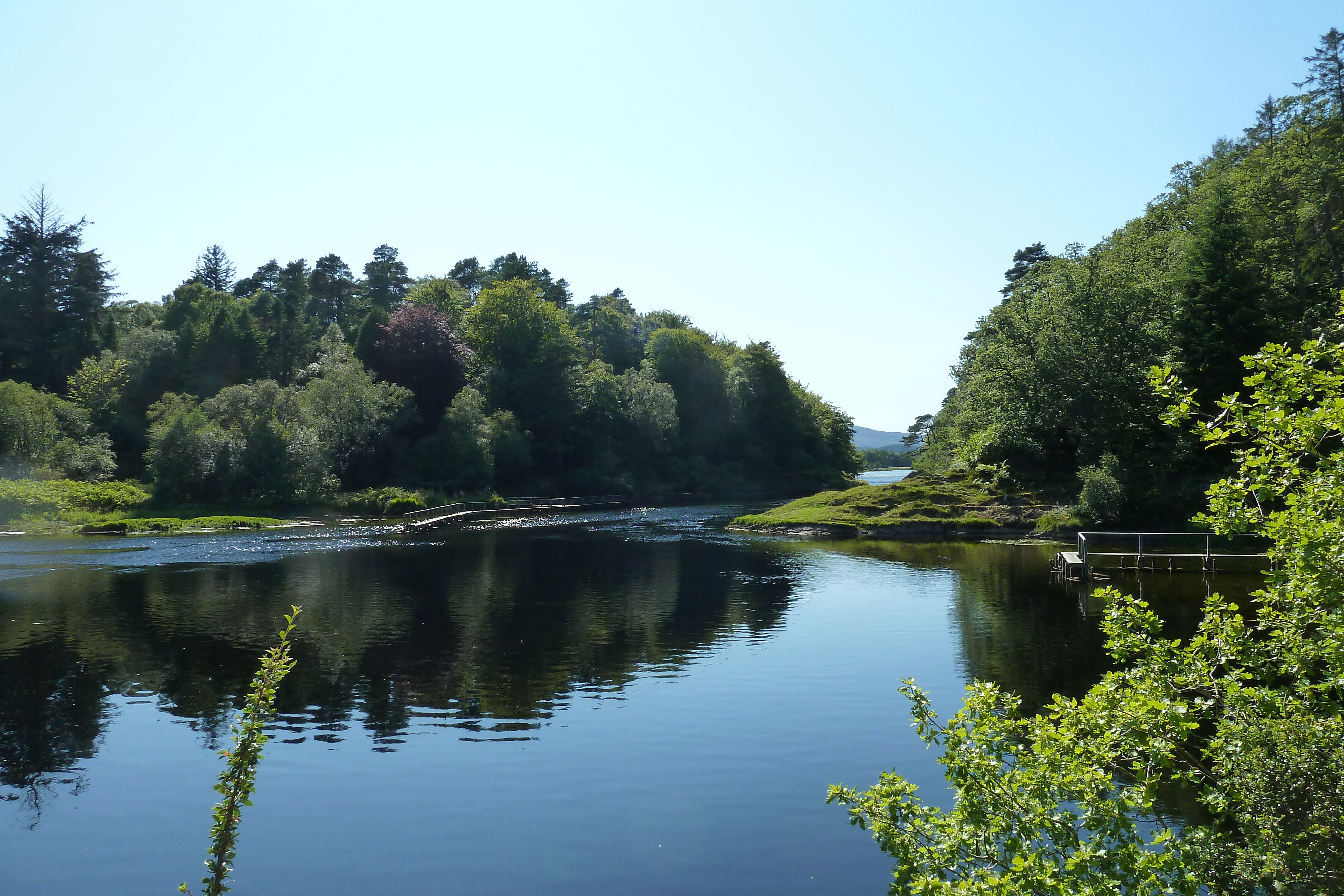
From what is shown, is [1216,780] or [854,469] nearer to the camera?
[1216,780]

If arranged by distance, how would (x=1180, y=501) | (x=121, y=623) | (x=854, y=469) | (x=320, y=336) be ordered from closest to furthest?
(x=121, y=623)
(x=1180, y=501)
(x=320, y=336)
(x=854, y=469)

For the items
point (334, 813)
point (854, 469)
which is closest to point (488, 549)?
point (334, 813)

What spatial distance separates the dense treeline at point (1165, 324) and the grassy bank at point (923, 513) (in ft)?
7.87

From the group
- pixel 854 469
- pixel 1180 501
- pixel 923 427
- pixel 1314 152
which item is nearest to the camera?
pixel 1180 501

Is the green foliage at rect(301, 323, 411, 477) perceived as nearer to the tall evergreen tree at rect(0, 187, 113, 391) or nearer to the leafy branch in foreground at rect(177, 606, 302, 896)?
the tall evergreen tree at rect(0, 187, 113, 391)

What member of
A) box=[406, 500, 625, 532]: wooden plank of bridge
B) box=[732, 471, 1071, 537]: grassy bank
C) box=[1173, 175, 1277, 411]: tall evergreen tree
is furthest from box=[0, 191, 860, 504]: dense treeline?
box=[1173, 175, 1277, 411]: tall evergreen tree

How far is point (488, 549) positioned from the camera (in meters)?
50.2

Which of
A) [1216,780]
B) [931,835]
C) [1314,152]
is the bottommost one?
[931,835]

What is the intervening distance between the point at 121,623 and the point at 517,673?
50.4 ft

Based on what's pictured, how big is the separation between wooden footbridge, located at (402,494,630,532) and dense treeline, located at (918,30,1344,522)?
39.2 metres

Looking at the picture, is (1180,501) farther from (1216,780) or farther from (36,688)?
(36,688)

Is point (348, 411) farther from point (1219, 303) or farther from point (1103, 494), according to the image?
point (1219, 303)

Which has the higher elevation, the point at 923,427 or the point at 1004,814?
the point at 923,427

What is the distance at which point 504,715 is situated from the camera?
17.7 metres
